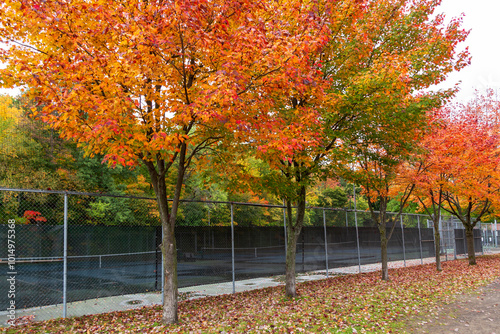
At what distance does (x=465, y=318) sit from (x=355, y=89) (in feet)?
17.9

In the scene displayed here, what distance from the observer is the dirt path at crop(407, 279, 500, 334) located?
6652 mm

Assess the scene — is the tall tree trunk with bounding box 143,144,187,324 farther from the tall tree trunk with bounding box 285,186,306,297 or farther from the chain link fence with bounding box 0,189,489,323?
the tall tree trunk with bounding box 285,186,306,297

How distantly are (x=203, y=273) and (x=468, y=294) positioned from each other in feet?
24.8

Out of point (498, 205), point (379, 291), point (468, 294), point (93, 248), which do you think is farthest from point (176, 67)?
point (498, 205)

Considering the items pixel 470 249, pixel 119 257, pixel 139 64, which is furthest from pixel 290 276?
pixel 470 249

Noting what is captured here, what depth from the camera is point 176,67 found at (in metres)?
6.77

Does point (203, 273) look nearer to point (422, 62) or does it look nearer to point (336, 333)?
point (336, 333)

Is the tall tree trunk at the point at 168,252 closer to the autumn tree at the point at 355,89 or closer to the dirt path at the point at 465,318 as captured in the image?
the autumn tree at the point at 355,89

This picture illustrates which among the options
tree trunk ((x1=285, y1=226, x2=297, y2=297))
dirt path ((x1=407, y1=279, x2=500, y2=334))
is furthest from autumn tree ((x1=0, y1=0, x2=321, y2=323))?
dirt path ((x1=407, y1=279, x2=500, y2=334))

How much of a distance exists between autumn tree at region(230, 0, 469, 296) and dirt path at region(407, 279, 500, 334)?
11.6 ft

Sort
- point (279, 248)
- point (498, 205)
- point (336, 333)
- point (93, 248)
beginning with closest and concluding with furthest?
point (336, 333) → point (93, 248) → point (279, 248) → point (498, 205)

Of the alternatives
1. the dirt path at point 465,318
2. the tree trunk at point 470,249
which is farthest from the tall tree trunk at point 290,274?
the tree trunk at point 470,249

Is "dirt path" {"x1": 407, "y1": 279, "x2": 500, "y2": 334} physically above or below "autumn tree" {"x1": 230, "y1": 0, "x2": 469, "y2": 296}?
below

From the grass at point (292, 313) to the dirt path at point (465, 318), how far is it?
0.93ft
